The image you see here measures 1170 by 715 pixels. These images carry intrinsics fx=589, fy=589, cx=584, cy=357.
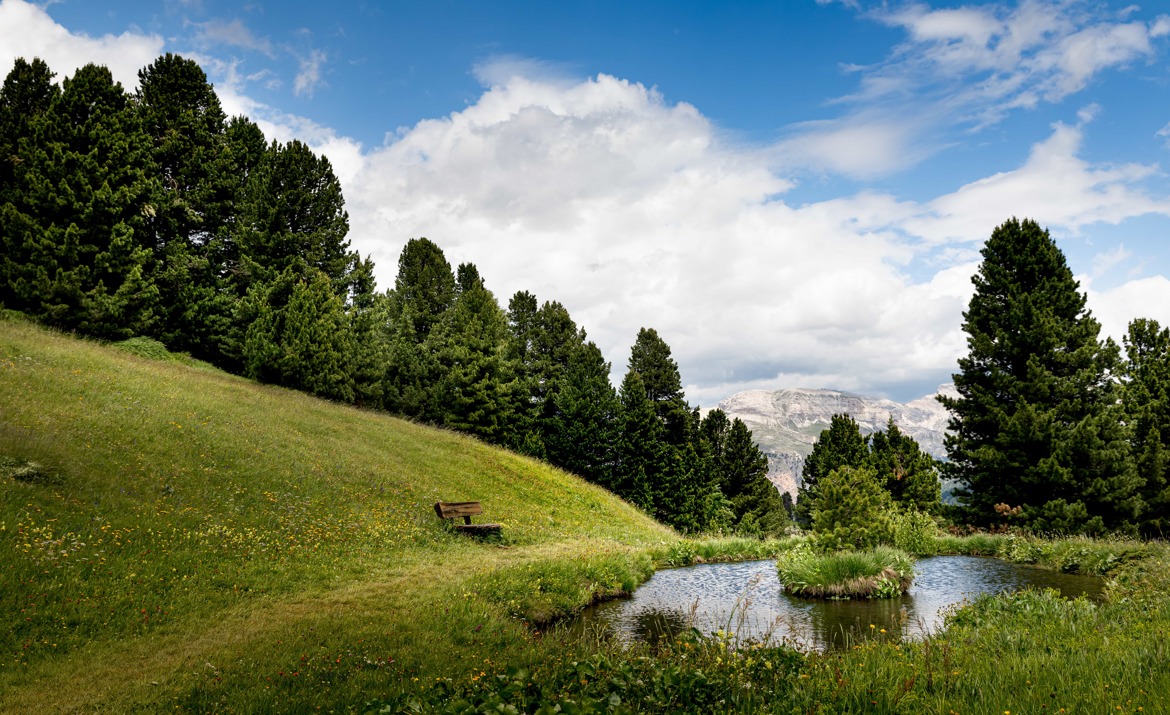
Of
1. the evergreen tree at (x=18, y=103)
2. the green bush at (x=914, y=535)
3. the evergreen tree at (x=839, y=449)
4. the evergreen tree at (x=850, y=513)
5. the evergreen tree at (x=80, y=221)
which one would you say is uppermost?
the evergreen tree at (x=18, y=103)

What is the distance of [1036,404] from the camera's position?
29.2 meters

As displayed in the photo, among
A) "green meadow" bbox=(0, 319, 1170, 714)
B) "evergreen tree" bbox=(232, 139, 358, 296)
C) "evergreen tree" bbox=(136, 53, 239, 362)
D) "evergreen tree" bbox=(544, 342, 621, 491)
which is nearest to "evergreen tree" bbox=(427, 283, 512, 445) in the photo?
"evergreen tree" bbox=(544, 342, 621, 491)

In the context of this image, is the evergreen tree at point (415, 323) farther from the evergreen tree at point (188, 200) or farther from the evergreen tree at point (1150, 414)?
the evergreen tree at point (1150, 414)

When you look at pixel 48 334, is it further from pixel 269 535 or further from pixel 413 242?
pixel 413 242

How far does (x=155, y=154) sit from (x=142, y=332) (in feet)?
43.9

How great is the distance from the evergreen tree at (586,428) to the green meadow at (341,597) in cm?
2201

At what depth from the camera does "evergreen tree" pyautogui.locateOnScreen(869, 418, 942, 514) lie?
4591 centimetres

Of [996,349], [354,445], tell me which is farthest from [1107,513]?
[354,445]

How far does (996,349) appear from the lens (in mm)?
31688

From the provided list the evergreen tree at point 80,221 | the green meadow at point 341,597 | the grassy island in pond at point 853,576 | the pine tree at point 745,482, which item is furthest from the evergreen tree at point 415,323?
the grassy island in pond at point 853,576

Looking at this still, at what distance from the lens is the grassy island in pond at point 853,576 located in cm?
1588

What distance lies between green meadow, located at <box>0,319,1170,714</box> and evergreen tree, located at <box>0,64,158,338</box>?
405cm

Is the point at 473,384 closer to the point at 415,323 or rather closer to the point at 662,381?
the point at 415,323

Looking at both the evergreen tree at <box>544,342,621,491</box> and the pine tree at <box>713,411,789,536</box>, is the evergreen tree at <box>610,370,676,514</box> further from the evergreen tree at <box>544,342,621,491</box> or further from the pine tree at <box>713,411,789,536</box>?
the pine tree at <box>713,411,789,536</box>
